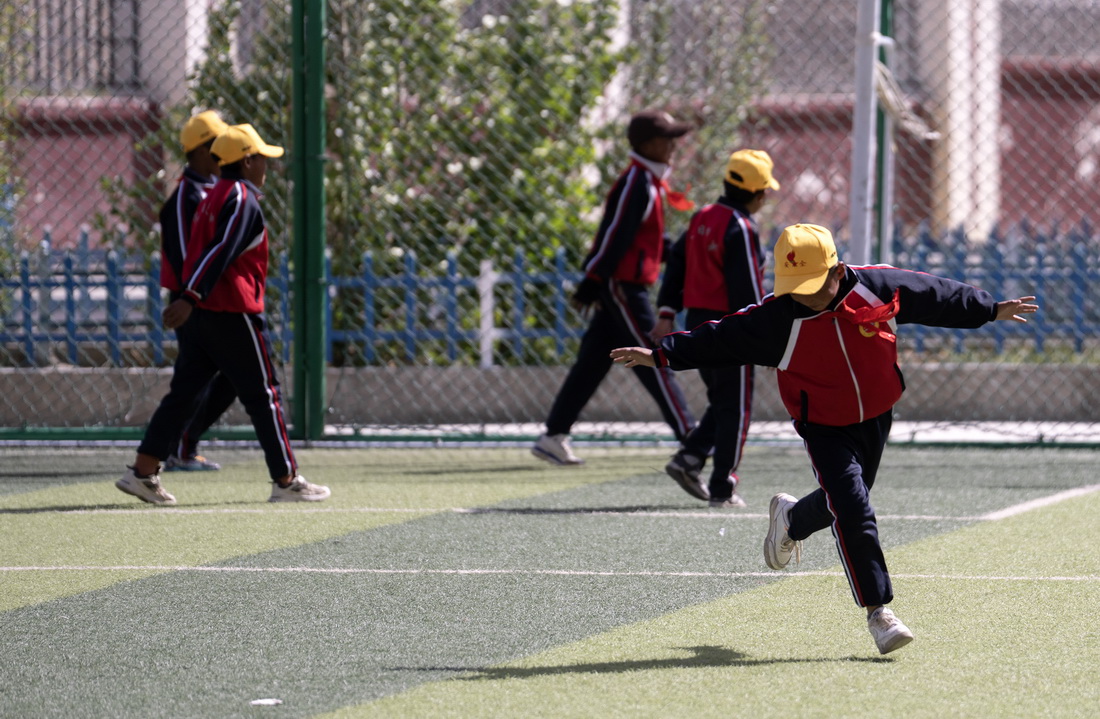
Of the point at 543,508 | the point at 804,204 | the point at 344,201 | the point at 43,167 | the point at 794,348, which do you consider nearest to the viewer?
the point at 794,348

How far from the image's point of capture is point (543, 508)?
7172 millimetres

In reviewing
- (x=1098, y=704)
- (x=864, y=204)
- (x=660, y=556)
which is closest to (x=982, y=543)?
(x=660, y=556)

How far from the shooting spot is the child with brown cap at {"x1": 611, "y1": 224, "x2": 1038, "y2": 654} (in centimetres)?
440

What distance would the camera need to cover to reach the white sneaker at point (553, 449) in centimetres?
852

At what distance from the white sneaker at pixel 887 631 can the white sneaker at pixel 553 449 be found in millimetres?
4295

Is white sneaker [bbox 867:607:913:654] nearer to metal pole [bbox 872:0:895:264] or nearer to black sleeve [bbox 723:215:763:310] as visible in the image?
black sleeve [bbox 723:215:763:310]

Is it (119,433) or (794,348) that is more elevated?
(794,348)

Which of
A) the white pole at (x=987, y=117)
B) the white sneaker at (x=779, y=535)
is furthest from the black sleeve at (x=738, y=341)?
the white pole at (x=987, y=117)

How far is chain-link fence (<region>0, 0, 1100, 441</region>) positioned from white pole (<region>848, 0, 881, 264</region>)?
1.18 feet

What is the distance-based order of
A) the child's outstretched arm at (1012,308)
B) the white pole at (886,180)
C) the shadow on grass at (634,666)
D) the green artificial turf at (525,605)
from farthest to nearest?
the white pole at (886,180) → the child's outstretched arm at (1012,308) → the shadow on grass at (634,666) → the green artificial turf at (525,605)

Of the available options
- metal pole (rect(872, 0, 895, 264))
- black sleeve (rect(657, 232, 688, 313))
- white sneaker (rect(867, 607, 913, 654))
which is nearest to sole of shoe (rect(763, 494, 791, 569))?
white sneaker (rect(867, 607, 913, 654))

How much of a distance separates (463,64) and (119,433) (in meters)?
3.85

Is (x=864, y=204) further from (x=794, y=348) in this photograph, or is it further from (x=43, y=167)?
(x=43, y=167)

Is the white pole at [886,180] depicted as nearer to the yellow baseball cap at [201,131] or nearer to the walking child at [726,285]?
the walking child at [726,285]
